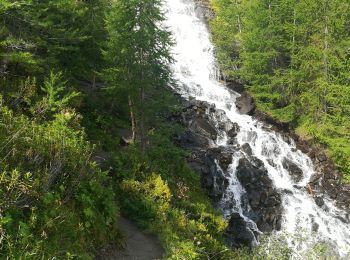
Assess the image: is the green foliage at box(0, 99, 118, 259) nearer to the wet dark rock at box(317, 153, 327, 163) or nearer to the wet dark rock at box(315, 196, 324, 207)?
the wet dark rock at box(315, 196, 324, 207)

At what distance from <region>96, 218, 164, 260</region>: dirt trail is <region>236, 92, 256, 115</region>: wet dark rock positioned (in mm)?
21168

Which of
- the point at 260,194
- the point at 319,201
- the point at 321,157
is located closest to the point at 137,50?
the point at 260,194

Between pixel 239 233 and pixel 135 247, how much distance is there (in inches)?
402

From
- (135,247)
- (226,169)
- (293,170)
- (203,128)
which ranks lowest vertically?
(135,247)

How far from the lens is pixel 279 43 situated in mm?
32500

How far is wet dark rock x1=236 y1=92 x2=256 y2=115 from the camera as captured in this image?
32297 mm

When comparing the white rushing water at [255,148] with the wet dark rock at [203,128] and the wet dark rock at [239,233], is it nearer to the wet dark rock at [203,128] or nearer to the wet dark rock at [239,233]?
the wet dark rock at [203,128]

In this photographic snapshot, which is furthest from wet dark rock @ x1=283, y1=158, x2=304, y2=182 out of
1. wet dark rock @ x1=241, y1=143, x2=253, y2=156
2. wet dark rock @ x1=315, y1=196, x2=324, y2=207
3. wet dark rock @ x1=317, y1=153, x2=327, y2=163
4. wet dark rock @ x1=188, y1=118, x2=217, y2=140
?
wet dark rock @ x1=188, y1=118, x2=217, y2=140

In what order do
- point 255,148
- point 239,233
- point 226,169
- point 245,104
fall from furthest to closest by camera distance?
point 245,104, point 255,148, point 226,169, point 239,233

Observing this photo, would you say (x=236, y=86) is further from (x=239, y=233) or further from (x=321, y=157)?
(x=239, y=233)

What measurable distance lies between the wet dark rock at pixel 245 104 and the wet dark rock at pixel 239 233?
12814 mm

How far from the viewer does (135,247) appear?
11719 millimetres

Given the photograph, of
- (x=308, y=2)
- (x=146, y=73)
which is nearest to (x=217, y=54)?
(x=308, y=2)

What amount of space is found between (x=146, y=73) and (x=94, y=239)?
411 inches
